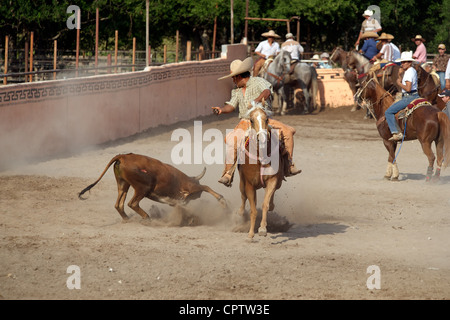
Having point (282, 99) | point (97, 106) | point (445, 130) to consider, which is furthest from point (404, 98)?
point (282, 99)

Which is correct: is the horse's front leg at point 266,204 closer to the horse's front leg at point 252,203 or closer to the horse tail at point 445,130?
the horse's front leg at point 252,203

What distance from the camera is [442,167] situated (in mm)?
14570

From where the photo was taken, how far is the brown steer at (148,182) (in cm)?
1062

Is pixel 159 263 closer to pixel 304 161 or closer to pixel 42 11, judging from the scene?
pixel 304 161

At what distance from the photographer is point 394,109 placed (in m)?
14.5

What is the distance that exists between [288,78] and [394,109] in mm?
11175

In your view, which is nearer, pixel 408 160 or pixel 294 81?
pixel 408 160

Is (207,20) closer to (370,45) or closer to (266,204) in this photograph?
(370,45)

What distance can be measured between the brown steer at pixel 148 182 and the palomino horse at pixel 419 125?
478cm

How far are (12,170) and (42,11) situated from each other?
17.6 m

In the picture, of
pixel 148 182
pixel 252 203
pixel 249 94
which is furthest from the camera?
pixel 148 182

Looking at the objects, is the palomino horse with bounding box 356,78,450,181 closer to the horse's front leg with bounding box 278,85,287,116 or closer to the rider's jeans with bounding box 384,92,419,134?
the rider's jeans with bounding box 384,92,419,134

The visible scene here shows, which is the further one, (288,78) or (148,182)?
(288,78)

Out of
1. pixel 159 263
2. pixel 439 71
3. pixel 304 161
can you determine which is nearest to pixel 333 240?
pixel 159 263
